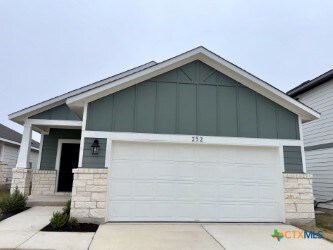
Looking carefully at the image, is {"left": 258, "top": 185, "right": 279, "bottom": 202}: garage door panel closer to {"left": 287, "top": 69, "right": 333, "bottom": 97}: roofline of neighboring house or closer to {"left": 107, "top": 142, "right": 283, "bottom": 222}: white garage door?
{"left": 107, "top": 142, "right": 283, "bottom": 222}: white garage door

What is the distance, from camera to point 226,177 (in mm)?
7500

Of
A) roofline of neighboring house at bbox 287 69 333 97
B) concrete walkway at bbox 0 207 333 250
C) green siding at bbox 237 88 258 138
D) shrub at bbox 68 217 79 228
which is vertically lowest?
concrete walkway at bbox 0 207 333 250

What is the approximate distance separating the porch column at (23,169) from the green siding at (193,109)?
4.40 meters

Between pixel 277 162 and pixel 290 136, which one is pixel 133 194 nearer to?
pixel 277 162

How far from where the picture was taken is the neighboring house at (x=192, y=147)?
7051mm

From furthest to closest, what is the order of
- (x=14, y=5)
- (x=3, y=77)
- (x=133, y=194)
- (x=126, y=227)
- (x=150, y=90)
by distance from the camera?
1. (x=3, y=77)
2. (x=14, y=5)
3. (x=150, y=90)
4. (x=133, y=194)
5. (x=126, y=227)

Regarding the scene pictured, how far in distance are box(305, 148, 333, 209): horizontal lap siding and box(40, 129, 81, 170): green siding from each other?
10604 millimetres

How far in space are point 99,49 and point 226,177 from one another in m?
26.4

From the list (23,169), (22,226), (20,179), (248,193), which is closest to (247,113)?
(248,193)

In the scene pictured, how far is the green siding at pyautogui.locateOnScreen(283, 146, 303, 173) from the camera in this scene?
24.9 feet

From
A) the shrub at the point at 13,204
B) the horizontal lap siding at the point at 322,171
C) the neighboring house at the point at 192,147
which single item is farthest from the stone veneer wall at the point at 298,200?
the shrub at the point at 13,204

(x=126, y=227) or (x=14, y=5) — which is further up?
(x=14, y=5)

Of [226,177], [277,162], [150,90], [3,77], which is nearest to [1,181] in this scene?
[150,90]

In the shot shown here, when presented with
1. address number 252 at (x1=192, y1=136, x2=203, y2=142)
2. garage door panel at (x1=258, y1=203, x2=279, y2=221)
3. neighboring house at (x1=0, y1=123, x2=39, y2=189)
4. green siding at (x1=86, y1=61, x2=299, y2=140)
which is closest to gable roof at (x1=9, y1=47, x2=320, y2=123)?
green siding at (x1=86, y1=61, x2=299, y2=140)
